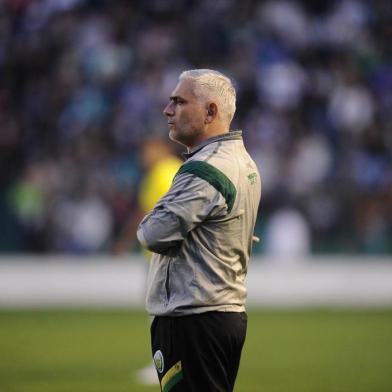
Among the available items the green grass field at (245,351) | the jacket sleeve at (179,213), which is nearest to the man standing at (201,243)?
the jacket sleeve at (179,213)

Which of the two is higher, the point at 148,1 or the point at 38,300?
the point at 148,1

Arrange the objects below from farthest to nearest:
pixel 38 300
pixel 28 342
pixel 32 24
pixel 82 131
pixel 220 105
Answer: pixel 32 24 → pixel 82 131 → pixel 38 300 → pixel 28 342 → pixel 220 105

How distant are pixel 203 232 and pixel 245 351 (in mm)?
7129

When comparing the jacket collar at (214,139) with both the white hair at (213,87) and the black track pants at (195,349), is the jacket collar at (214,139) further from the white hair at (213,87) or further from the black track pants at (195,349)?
the black track pants at (195,349)

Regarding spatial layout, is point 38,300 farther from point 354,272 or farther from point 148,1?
point 148,1

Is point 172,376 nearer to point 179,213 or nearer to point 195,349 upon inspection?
point 195,349

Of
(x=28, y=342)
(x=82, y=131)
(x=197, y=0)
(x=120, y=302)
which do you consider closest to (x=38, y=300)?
(x=120, y=302)

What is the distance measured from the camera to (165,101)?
1938 cm

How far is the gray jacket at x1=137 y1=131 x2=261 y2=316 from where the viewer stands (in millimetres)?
4707

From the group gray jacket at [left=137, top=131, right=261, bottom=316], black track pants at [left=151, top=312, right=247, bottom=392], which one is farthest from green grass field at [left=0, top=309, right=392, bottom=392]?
gray jacket at [left=137, top=131, right=261, bottom=316]

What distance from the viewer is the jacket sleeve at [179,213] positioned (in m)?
4.69

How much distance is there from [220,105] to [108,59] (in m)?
15.4

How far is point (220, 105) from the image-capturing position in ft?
16.4

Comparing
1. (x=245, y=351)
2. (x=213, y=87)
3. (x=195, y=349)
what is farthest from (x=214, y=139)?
(x=245, y=351)
